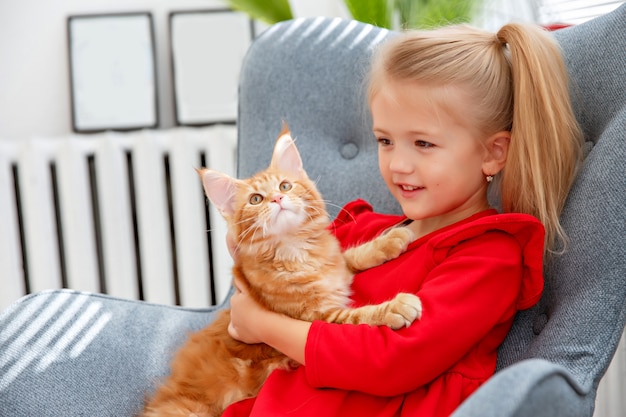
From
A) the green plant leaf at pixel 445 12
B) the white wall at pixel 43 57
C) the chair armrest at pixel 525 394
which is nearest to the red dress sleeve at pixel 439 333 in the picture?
the chair armrest at pixel 525 394

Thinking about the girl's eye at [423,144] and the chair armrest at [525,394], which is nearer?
the chair armrest at [525,394]

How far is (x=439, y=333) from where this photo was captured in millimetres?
1075

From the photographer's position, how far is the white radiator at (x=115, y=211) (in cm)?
262

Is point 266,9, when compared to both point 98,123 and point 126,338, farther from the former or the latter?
point 126,338

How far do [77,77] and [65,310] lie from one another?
1.55 m

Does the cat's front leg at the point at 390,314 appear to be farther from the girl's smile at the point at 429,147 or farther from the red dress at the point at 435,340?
the girl's smile at the point at 429,147

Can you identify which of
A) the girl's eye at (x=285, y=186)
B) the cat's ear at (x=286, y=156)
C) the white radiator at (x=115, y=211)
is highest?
the cat's ear at (x=286, y=156)

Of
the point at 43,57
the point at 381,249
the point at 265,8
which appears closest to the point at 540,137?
the point at 381,249

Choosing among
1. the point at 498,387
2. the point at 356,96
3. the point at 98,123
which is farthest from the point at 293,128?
the point at 98,123

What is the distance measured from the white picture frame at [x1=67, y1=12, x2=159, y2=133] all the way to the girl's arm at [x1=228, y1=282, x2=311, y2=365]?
5.22 ft

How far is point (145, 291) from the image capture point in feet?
9.08

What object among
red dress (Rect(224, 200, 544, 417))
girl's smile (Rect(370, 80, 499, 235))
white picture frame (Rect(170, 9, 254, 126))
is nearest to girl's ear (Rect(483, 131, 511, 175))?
girl's smile (Rect(370, 80, 499, 235))

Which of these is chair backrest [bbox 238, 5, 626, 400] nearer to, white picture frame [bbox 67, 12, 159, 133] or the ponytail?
the ponytail

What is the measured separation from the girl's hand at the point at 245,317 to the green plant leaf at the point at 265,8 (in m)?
1.21
